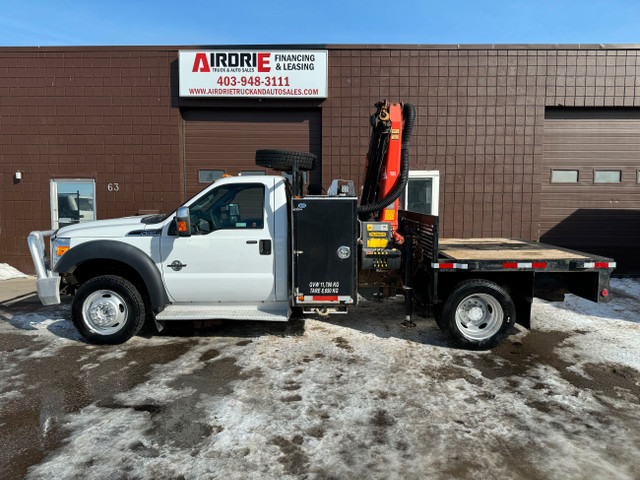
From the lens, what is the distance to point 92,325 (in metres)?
5.17

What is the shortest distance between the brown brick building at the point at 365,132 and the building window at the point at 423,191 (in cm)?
19

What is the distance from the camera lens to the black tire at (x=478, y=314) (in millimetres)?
4973

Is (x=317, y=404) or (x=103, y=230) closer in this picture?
(x=317, y=404)

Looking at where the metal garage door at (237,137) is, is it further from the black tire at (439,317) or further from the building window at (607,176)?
the building window at (607,176)

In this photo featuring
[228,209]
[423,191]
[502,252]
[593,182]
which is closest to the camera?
[228,209]

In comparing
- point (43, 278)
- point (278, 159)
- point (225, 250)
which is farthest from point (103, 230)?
point (278, 159)

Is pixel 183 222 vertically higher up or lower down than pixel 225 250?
higher up

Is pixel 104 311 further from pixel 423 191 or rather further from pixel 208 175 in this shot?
pixel 423 191

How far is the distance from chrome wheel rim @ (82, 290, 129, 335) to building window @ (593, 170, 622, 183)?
1093cm

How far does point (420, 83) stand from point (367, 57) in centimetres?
142

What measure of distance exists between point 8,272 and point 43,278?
6169 mm

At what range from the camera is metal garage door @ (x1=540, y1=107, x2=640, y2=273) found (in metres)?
10.1

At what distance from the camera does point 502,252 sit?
5.50 m

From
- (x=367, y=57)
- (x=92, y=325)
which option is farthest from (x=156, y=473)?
(x=367, y=57)
